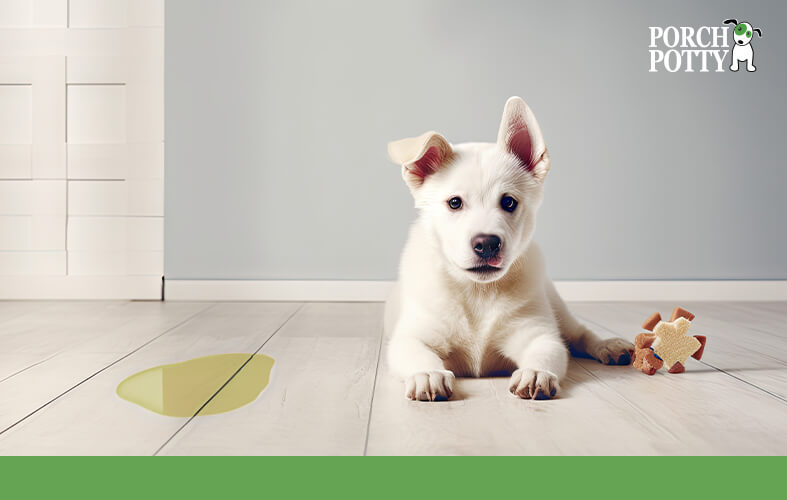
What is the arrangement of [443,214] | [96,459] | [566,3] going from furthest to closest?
[566,3] → [443,214] → [96,459]

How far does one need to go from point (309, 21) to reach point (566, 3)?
53.0 inches

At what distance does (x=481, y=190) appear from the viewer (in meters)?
1.27

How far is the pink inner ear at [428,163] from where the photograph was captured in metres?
1.35

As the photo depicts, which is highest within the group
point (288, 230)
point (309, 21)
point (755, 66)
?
point (309, 21)

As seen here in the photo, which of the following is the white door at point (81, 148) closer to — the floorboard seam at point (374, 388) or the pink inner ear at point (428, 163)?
the floorboard seam at point (374, 388)

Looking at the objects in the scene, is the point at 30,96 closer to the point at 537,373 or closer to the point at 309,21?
the point at 309,21

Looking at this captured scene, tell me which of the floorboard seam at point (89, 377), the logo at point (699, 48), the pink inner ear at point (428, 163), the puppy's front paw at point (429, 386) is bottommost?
the floorboard seam at point (89, 377)

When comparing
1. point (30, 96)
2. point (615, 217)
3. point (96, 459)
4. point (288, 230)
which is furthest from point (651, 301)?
point (30, 96)

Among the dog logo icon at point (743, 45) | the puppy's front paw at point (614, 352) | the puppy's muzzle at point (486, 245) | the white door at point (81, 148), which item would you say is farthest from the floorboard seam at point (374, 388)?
the dog logo icon at point (743, 45)

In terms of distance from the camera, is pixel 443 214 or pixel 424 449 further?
pixel 443 214

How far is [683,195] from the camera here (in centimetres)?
300

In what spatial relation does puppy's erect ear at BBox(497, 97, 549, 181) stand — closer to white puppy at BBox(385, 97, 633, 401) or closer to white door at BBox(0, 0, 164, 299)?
white puppy at BBox(385, 97, 633, 401)

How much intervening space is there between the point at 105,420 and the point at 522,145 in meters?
1.06

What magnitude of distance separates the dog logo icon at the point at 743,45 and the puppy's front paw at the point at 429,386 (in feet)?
8.98
